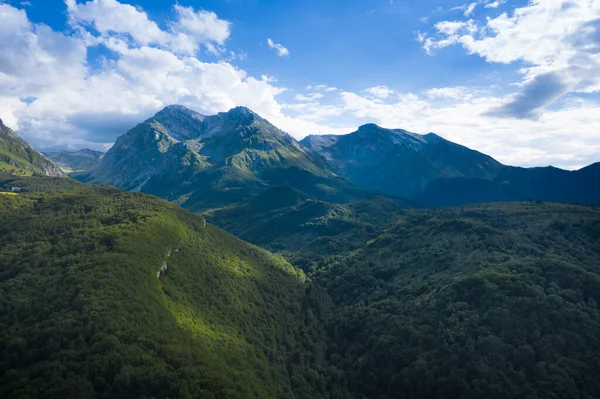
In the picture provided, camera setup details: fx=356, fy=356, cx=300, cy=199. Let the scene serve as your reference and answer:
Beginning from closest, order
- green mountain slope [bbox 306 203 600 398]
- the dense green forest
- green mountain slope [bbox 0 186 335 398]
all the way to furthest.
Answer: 1. green mountain slope [bbox 0 186 335 398]
2. the dense green forest
3. green mountain slope [bbox 306 203 600 398]

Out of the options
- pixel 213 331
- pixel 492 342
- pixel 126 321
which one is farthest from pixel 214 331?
pixel 492 342

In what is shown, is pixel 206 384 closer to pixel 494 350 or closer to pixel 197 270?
pixel 197 270

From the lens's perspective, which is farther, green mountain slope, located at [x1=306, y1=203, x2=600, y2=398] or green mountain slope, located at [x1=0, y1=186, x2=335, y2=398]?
green mountain slope, located at [x1=306, y1=203, x2=600, y2=398]

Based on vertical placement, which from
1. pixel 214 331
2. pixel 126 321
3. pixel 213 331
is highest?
pixel 126 321

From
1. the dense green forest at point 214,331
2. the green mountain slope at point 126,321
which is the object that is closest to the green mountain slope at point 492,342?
the dense green forest at point 214,331

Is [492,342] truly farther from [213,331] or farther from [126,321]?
[126,321]

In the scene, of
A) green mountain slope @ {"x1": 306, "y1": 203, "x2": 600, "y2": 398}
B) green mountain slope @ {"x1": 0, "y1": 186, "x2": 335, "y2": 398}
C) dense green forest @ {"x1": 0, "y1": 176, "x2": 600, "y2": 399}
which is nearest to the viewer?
green mountain slope @ {"x1": 0, "y1": 186, "x2": 335, "y2": 398}

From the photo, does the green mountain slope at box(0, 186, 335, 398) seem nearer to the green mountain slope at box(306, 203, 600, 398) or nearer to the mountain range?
the mountain range

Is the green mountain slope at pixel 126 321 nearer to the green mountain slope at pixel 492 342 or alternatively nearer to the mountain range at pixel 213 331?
the mountain range at pixel 213 331

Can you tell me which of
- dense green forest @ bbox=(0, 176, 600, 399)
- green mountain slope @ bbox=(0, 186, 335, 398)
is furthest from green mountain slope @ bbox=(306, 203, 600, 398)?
green mountain slope @ bbox=(0, 186, 335, 398)
